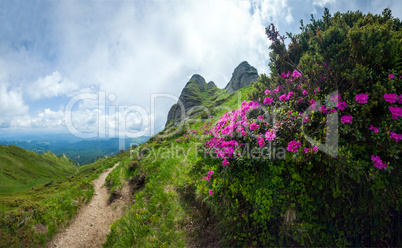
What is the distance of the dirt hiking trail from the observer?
705 centimetres

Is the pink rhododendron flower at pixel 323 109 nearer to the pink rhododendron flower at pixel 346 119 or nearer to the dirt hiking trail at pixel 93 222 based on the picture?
the pink rhododendron flower at pixel 346 119

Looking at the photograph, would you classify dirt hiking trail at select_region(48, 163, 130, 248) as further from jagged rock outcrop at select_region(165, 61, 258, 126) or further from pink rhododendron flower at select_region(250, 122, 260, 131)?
jagged rock outcrop at select_region(165, 61, 258, 126)

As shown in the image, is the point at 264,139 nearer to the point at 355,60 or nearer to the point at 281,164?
the point at 281,164

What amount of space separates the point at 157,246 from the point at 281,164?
428 centimetres

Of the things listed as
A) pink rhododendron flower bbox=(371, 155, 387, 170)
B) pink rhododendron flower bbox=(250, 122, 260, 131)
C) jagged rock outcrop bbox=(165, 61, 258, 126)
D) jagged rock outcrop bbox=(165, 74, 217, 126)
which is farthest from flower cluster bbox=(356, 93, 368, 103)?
jagged rock outcrop bbox=(165, 74, 217, 126)

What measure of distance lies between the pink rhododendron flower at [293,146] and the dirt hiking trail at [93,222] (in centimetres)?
838

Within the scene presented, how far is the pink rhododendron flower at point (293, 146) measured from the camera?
3.72 m

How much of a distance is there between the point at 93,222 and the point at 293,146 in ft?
32.4

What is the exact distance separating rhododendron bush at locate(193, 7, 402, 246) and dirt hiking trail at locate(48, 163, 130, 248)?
254 inches

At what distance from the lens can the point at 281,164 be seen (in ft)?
13.2

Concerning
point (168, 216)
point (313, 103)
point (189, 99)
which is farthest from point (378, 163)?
point (189, 99)

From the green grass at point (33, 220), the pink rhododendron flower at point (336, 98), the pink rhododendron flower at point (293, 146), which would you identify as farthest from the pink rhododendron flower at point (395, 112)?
the green grass at point (33, 220)

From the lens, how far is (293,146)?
3779mm

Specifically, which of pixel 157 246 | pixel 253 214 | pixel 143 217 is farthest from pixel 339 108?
pixel 143 217
